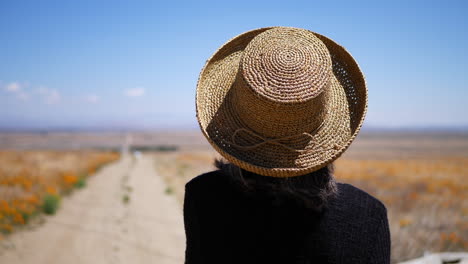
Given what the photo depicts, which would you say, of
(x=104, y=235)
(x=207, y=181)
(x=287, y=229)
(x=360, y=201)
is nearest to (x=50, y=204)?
(x=104, y=235)

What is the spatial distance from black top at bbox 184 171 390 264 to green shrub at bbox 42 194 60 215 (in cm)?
919

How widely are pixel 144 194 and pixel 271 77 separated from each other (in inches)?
467

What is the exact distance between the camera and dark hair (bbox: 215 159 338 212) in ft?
3.82

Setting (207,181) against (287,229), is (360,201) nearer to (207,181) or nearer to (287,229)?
(287,229)

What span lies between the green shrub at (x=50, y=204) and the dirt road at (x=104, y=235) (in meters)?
0.19

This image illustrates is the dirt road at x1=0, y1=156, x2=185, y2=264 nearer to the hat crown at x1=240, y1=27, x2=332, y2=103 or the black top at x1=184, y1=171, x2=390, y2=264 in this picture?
the black top at x1=184, y1=171, x2=390, y2=264

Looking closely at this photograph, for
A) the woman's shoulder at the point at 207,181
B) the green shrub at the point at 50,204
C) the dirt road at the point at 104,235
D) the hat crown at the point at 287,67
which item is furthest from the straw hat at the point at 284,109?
the green shrub at the point at 50,204

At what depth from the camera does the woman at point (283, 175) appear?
1166 mm

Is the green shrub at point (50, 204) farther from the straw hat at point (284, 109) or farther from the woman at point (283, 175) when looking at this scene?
the straw hat at point (284, 109)

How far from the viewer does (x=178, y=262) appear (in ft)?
20.9

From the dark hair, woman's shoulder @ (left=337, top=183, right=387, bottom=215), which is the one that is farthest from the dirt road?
woman's shoulder @ (left=337, top=183, right=387, bottom=215)

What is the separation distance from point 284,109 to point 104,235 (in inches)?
291

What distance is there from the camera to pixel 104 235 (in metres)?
7.48

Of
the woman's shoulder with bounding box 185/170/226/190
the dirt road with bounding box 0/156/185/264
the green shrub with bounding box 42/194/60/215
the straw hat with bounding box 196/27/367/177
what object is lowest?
the dirt road with bounding box 0/156/185/264
